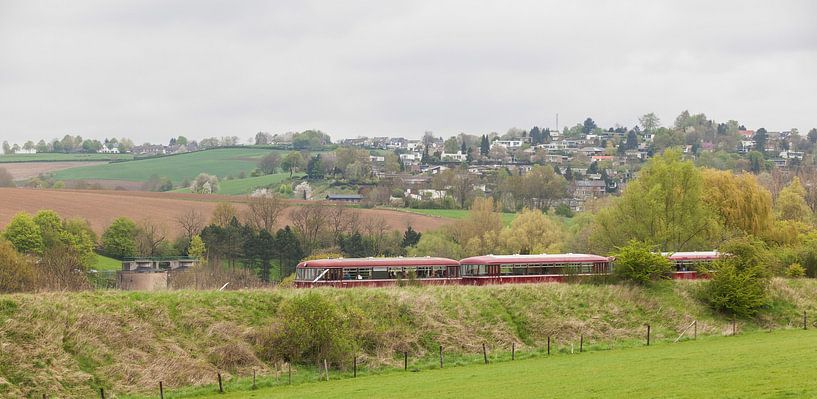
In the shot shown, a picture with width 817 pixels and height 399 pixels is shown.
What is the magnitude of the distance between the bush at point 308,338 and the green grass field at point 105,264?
243ft

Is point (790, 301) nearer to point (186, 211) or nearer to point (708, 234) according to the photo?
point (708, 234)

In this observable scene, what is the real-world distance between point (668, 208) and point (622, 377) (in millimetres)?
46864

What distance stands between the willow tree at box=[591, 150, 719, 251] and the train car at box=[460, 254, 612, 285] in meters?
13.2

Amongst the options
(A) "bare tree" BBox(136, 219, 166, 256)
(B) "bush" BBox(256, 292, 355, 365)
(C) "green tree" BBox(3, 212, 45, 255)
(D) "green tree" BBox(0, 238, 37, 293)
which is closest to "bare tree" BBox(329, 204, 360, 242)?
(A) "bare tree" BBox(136, 219, 166, 256)

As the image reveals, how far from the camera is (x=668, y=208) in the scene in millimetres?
82125

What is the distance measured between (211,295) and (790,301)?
3802 centimetres

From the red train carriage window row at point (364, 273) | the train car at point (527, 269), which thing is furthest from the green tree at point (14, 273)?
the train car at point (527, 269)

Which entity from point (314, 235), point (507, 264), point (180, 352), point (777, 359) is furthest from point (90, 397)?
point (314, 235)

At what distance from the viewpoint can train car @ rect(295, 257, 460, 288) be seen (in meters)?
65.3

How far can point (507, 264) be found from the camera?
6850 cm

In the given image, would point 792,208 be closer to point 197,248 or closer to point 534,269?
point 534,269

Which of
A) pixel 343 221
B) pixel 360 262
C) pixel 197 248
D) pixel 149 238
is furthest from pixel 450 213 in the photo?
pixel 360 262

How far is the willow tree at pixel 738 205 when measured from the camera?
→ 87.8 meters

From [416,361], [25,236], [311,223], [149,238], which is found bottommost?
[149,238]
